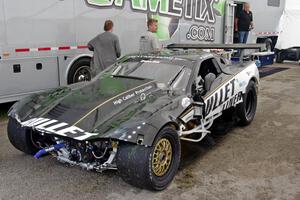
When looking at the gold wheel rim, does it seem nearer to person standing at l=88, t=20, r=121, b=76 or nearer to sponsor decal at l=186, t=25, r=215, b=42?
person standing at l=88, t=20, r=121, b=76

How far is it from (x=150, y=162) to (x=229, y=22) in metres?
10.3

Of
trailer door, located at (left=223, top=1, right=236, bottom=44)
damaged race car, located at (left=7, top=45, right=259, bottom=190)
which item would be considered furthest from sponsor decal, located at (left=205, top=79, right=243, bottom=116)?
trailer door, located at (left=223, top=1, right=236, bottom=44)

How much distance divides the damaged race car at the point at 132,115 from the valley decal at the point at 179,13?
3.64m

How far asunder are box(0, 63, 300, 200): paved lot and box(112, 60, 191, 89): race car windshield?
105 centimetres

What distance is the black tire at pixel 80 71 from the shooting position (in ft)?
26.3

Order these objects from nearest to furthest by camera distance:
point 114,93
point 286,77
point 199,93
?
point 114,93 < point 199,93 < point 286,77

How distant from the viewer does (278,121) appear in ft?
22.0

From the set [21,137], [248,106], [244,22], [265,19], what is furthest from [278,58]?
[21,137]

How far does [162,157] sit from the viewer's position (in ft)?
12.9

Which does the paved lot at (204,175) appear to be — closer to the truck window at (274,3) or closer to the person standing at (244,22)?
the person standing at (244,22)

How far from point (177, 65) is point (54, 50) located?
11.3 feet

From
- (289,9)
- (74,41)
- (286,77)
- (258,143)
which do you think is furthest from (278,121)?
(289,9)

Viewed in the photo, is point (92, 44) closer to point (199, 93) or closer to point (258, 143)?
point (199, 93)

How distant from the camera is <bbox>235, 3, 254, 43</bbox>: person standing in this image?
1353 centimetres
